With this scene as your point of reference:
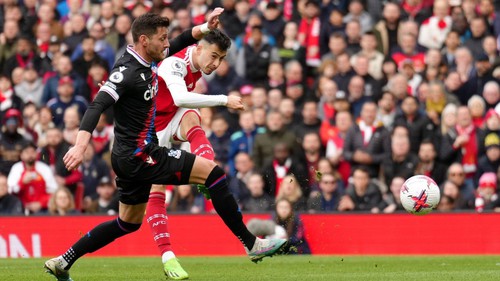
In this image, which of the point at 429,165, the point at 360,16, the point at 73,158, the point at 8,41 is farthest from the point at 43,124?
the point at 73,158

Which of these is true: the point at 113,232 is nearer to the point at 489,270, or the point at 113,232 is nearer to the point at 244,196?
the point at 489,270

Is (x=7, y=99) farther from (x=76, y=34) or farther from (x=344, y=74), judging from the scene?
(x=344, y=74)

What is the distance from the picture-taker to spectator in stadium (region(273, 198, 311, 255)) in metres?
16.4

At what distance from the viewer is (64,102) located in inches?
764

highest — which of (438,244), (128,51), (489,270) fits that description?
(128,51)

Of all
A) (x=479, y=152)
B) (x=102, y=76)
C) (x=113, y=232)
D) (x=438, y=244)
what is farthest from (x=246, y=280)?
(x=102, y=76)

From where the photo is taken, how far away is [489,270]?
12.1 m

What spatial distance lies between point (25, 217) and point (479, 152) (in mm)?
7087

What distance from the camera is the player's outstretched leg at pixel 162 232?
11.4 metres

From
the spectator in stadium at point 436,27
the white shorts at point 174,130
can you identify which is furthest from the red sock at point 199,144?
the spectator in stadium at point 436,27

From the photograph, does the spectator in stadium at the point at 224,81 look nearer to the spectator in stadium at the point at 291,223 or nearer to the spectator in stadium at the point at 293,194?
the spectator in stadium at the point at 293,194

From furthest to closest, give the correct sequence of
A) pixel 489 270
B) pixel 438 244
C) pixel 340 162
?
pixel 340 162 → pixel 438 244 → pixel 489 270

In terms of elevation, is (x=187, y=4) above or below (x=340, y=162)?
above

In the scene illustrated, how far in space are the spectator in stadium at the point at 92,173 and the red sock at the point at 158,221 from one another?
6.01 metres
